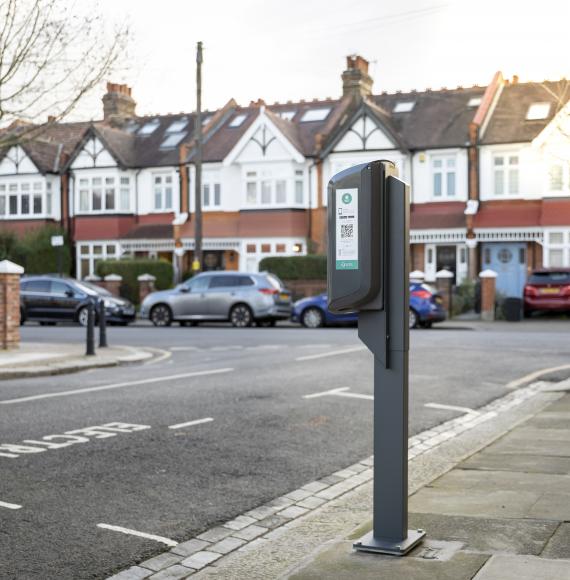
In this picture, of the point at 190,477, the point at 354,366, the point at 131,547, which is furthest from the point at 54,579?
the point at 354,366

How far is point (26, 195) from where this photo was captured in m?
46.5

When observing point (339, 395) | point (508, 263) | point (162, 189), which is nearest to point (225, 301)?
point (508, 263)

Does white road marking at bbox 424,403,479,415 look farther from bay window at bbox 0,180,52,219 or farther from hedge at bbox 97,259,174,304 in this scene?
bay window at bbox 0,180,52,219

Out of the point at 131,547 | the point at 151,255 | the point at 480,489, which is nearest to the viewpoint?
the point at 131,547

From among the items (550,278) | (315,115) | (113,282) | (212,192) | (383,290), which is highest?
(315,115)

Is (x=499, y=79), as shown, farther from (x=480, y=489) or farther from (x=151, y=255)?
(x=480, y=489)

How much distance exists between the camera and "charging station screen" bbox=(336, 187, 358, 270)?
4.59 m

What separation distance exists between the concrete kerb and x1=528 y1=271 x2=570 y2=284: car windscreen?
1552cm

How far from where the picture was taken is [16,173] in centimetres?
4656

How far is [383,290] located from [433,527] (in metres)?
1.46

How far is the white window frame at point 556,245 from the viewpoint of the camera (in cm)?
3526

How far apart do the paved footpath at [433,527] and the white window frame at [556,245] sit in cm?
2838

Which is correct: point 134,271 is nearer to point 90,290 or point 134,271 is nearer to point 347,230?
point 90,290

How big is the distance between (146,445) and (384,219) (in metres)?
4.08
